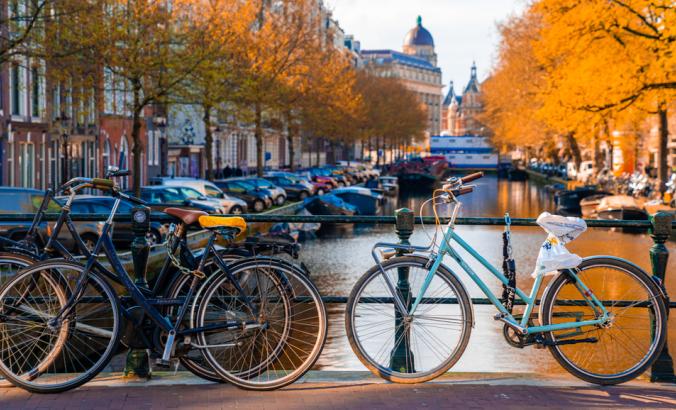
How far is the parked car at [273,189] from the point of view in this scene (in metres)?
52.9

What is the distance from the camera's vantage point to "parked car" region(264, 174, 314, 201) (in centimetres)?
5984

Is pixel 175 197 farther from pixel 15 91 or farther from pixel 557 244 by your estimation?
pixel 557 244

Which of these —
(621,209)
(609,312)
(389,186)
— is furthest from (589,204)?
(609,312)

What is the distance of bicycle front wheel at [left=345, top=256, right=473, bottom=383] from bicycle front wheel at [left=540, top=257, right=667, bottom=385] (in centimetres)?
56

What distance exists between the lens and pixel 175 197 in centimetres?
3753

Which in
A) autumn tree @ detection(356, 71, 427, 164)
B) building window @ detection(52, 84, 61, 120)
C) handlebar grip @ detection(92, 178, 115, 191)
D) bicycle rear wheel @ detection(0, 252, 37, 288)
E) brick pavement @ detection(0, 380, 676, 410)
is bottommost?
brick pavement @ detection(0, 380, 676, 410)

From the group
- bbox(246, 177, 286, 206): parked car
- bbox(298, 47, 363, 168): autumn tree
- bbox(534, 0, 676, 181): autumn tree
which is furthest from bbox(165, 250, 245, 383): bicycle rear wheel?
bbox(298, 47, 363, 168): autumn tree

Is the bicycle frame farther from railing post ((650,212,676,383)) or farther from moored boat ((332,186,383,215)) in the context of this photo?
moored boat ((332,186,383,215))

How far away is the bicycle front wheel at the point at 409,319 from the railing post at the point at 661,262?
1346 mm

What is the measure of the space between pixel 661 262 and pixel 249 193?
142ft

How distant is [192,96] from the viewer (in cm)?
3722

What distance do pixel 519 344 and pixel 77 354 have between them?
2.79m

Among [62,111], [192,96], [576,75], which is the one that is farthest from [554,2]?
[62,111]

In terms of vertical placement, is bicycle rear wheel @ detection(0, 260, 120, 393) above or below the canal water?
above
